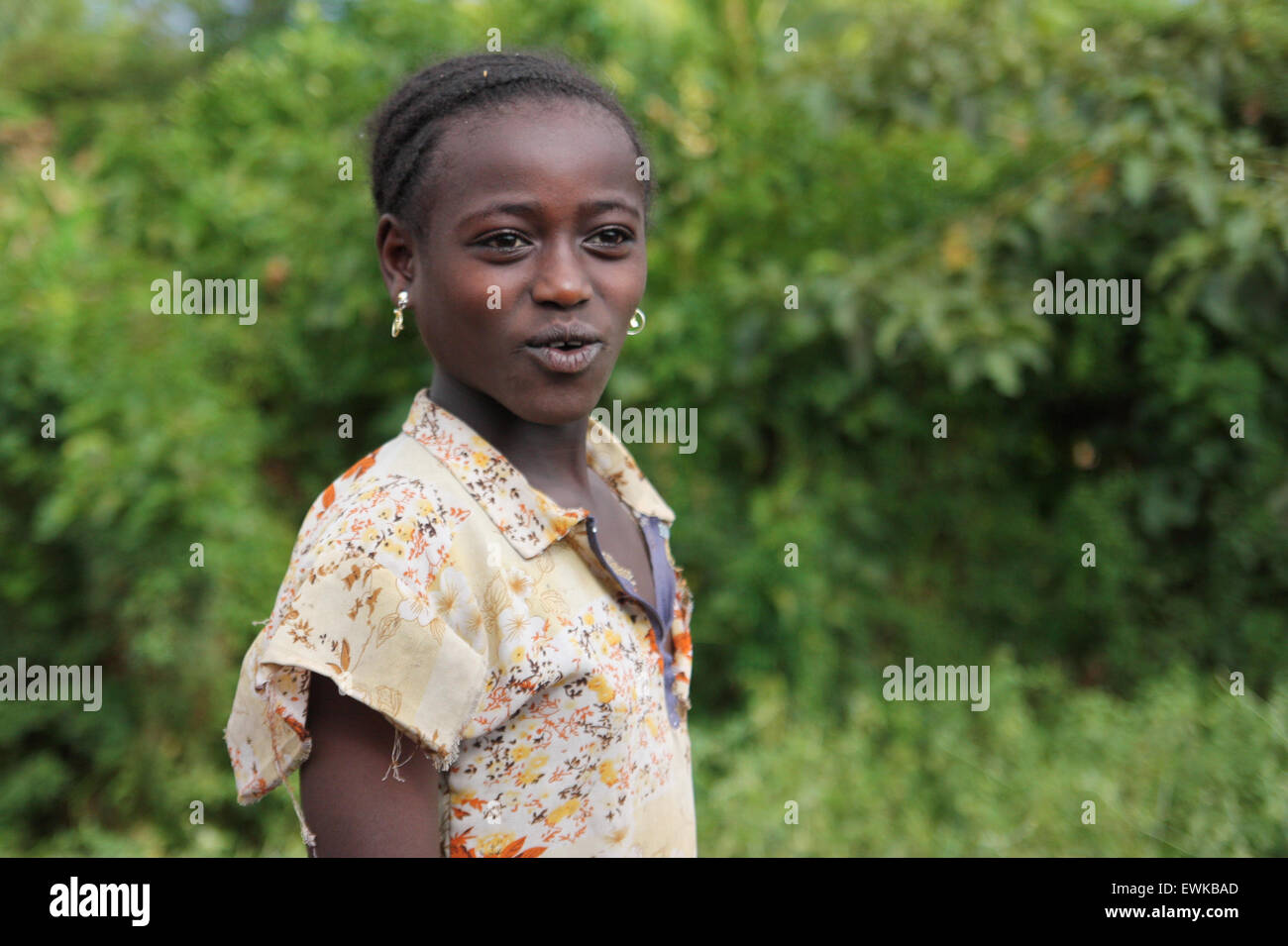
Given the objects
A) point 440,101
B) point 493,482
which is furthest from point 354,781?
point 440,101

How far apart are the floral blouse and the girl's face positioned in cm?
11

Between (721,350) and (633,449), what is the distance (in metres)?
0.46

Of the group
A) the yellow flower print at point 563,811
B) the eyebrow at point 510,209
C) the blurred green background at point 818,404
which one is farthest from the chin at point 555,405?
the blurred green background at point 818,404

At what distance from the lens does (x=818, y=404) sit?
4.22 m

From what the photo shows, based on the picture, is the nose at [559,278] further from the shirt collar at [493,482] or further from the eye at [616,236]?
the shirt collar at [493,482]

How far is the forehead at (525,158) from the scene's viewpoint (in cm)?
135

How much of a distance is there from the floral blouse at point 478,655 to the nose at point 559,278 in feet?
0.67

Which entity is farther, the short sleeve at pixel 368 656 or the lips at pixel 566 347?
the lips at pixel 566 347

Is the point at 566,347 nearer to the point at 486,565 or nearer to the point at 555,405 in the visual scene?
the point at 555,405

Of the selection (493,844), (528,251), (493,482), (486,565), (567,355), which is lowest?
(493,844)

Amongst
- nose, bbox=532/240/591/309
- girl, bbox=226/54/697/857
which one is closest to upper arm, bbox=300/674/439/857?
girl, bbox=226/54/697/857

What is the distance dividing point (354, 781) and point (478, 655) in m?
0.18

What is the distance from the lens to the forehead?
53.3 inches
